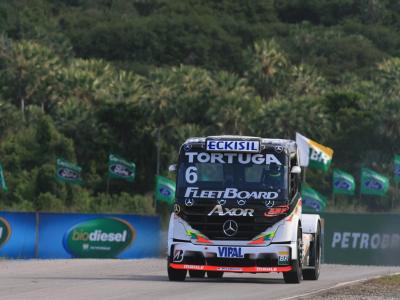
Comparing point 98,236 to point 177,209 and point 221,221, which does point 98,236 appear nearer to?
point 177,209

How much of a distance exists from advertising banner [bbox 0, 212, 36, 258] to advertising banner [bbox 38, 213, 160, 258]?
0.96ft

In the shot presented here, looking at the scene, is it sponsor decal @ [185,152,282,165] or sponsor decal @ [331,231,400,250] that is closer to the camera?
sponsor decal @ [185,152,282,165]

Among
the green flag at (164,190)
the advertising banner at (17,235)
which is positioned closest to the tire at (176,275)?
the advertising banner at (17,235)

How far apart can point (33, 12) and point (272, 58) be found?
58.2 meters

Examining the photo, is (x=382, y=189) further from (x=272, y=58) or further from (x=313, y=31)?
(x=313, y=31)

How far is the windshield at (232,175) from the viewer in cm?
2386

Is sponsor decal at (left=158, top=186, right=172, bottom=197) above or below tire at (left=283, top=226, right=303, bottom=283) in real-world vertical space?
below

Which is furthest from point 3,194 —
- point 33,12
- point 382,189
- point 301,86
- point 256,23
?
point 256,23

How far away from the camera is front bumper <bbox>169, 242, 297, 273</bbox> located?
23.8 metres

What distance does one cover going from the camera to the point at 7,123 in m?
99.8

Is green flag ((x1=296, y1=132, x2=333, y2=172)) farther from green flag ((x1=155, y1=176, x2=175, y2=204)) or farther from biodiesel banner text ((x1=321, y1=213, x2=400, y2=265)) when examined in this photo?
green flag ((x1=155, y1=176, x2=175, y2=204))

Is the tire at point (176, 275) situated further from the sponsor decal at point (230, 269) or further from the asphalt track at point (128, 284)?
the sponsor decal at point (230, 269)

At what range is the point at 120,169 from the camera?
87688 mm

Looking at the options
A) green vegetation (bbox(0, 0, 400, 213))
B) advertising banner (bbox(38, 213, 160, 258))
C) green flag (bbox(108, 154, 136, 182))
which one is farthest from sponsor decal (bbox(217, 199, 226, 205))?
green flag (bbox(108, 154, 136, 182))
